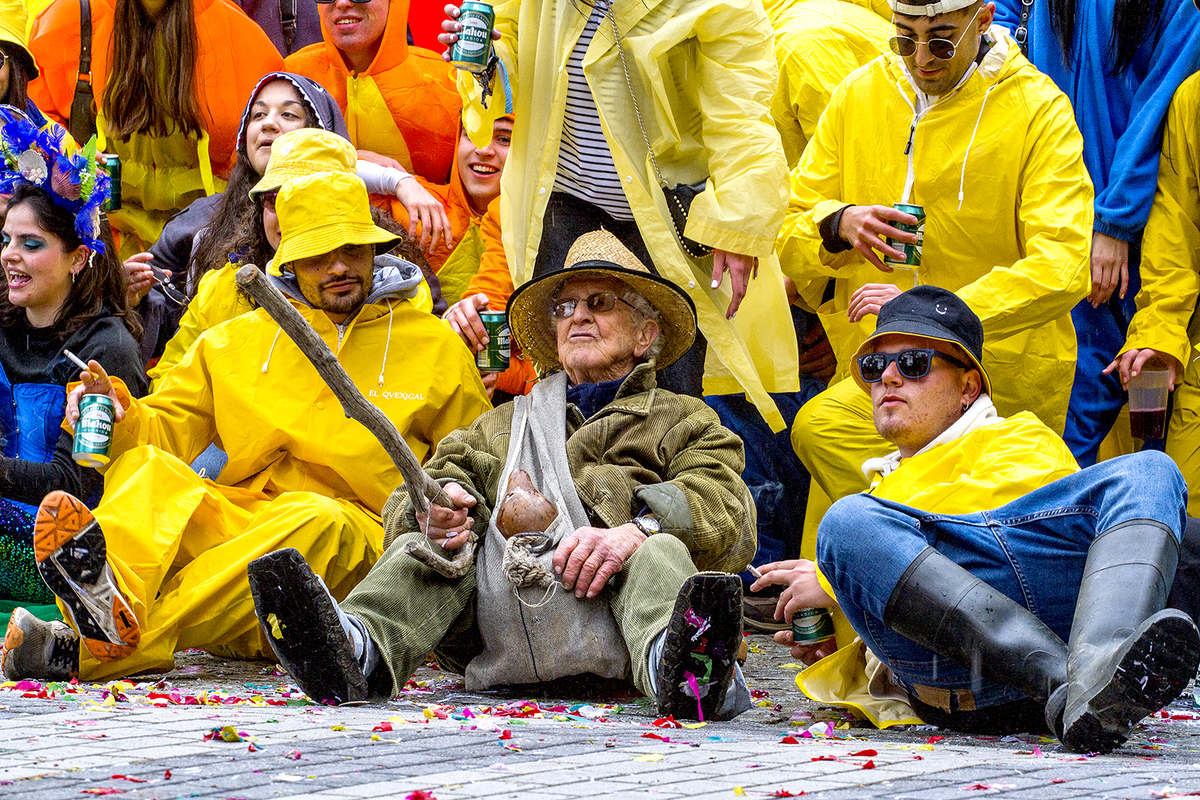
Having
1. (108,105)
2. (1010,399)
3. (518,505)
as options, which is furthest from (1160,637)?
(108,105)

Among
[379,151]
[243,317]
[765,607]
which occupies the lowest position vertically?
[765,607]

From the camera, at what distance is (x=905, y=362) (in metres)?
4.21

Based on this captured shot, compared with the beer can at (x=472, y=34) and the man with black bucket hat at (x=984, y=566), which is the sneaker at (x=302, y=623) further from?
the beer can at (x=472, y=34)

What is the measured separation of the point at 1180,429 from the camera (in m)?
5.75

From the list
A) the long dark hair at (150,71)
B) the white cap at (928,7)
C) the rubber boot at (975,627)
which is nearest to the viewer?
the rubber boot at (975,627)

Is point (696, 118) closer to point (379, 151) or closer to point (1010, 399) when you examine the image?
point (1010, 399)

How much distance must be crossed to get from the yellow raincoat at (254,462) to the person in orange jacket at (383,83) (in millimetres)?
1748

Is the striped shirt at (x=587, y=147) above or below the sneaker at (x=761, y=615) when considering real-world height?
above

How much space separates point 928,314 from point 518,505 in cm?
130

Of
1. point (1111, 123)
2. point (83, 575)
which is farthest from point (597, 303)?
point (1111, 123)

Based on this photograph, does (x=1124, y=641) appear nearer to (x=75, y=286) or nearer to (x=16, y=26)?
(x=75, y=286)

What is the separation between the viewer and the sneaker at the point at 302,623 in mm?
3762

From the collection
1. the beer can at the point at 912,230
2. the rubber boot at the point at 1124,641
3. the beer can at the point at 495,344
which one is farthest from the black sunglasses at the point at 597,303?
the rubber boot at the point at 1124,641

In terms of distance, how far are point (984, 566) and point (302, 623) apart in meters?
1.71
